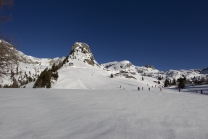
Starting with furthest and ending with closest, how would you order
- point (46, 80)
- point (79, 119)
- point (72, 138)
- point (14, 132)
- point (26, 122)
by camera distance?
point (46, 80) < point (79, 119) < point (26, 122) < point (14, 132) < point (72, 138)

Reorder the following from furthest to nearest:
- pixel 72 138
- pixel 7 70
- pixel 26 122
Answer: pixel 7 70 < pixel 26 122 < pixel 72 138

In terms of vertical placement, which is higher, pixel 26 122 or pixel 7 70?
pixel 7 70

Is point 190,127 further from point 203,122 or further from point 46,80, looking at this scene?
point 46,80

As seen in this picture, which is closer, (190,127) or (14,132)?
(14,132)

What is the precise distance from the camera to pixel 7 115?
15.7 feet

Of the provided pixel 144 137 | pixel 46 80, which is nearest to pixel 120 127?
pixel 144 137

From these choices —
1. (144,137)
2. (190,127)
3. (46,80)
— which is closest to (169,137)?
(144,137)

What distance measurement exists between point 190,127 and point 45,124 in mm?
4381

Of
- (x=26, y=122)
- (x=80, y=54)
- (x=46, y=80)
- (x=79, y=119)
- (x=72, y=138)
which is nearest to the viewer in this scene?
(x=72, y=138)

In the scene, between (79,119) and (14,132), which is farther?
(79,119)

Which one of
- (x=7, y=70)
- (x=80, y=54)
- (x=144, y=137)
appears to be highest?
(x=80, y=54)

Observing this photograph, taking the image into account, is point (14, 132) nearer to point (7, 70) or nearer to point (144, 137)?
point (144, 137)

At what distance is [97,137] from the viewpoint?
322 centimetres

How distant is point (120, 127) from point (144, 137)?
0.80 meters
